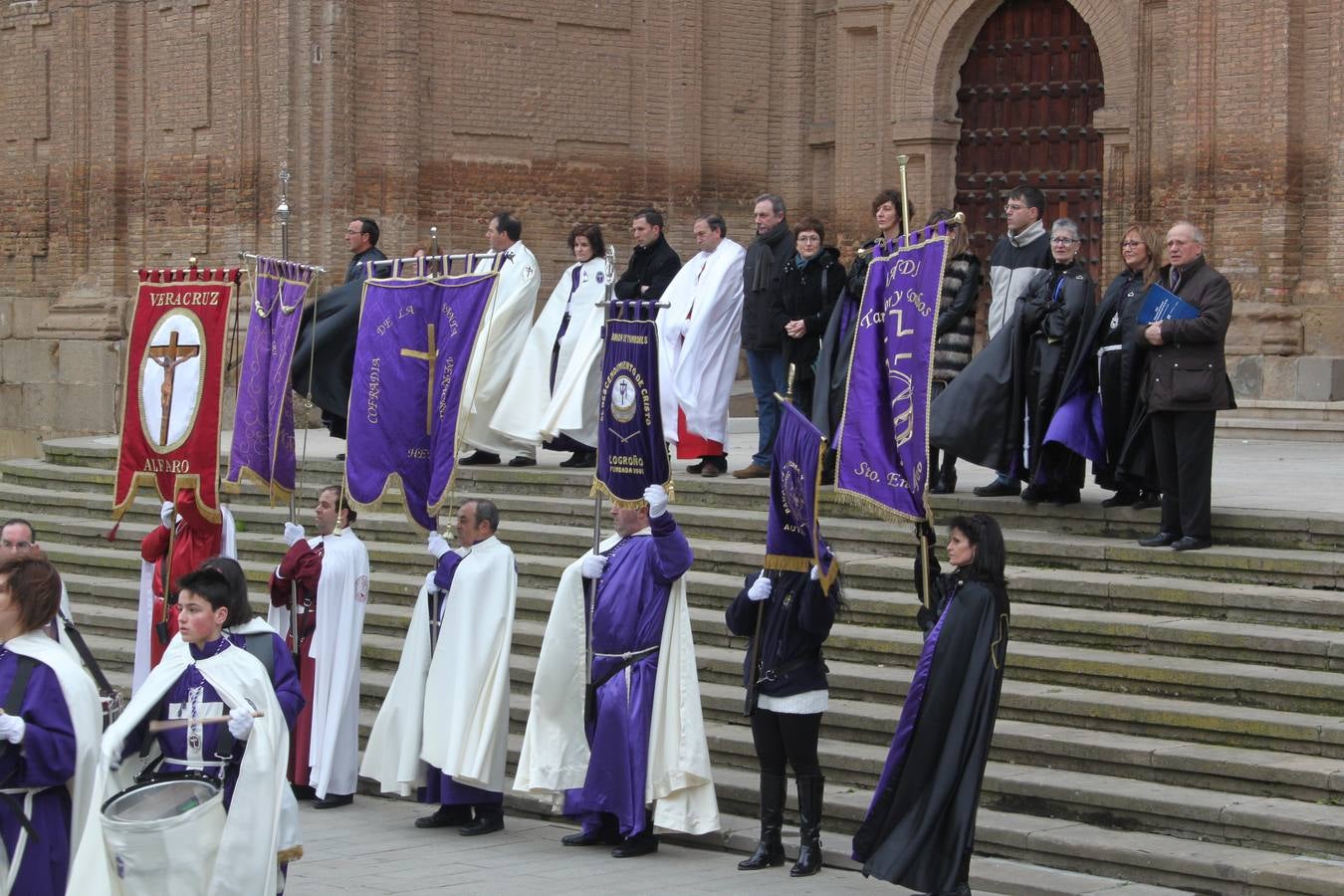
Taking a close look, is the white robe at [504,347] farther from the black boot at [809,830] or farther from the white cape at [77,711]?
the white cape at [77,711]

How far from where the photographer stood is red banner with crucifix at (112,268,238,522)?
1088 centimetres

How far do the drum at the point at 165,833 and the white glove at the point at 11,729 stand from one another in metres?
0.37

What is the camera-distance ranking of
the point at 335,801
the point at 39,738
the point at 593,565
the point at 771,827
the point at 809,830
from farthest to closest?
the point at 335,801 → the point at 593,565 → the point at 771,827 → the point at 809,830 → the point at 39,738

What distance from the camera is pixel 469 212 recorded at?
21.3 metres

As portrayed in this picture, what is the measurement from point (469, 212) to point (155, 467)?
34.9ft

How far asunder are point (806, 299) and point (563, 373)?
2.35 m

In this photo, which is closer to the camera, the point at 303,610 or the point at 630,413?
the point at 630,413

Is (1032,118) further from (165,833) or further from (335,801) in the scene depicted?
(165,833)

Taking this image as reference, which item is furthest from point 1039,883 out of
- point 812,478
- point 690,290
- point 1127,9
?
point 1127,9

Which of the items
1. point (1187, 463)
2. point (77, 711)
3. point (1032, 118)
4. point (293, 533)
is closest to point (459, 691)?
point (293, 533)

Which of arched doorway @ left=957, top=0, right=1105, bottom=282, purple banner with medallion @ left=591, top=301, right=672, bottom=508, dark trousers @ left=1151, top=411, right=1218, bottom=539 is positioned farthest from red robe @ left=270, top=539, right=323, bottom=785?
arched doorway @ left=957, top=0, right=1105, bottom=282

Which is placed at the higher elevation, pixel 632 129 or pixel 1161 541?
pixel 632 129

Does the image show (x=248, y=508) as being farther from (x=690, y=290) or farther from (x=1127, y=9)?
(x=1127, y=9)

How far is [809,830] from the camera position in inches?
350
